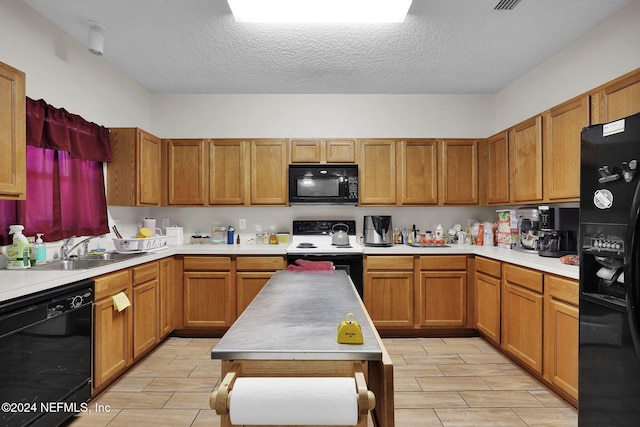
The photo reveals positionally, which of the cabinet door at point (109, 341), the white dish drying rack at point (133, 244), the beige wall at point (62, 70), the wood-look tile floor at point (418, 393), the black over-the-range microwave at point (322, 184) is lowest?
the wood-look tile floor at point (418, 393)

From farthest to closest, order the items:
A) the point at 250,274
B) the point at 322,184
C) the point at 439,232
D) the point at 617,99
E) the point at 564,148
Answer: the point at 439,232 → the point at 322,184 → the point at 250,274 → the point at 564,148 → the point at 617,99

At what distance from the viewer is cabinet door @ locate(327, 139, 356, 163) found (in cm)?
386

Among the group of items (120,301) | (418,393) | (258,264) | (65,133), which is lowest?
(418,393)

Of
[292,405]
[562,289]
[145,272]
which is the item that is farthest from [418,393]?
[145,272]

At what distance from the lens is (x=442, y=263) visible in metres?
3.52

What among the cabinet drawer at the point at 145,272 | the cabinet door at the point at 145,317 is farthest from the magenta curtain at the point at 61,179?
the cabinet door at the point at 145,317

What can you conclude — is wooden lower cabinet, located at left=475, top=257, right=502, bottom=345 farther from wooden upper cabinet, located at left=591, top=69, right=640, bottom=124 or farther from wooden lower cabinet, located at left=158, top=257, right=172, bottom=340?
wooden lower cabinet, located at left=158, top=257, right=172, bottom=340

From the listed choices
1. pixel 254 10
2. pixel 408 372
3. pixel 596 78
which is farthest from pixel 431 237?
pixel 254 10

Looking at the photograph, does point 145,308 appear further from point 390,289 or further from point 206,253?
point 390,289

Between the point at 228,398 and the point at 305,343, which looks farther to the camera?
the point at 305,343

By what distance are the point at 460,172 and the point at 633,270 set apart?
2.59 m

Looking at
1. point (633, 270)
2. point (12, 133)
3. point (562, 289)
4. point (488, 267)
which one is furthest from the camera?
point (488, 267)

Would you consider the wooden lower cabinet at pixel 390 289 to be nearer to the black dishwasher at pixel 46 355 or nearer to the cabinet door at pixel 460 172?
the cabinet door at pixel 460 172

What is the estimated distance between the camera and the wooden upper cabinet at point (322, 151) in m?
3.85
